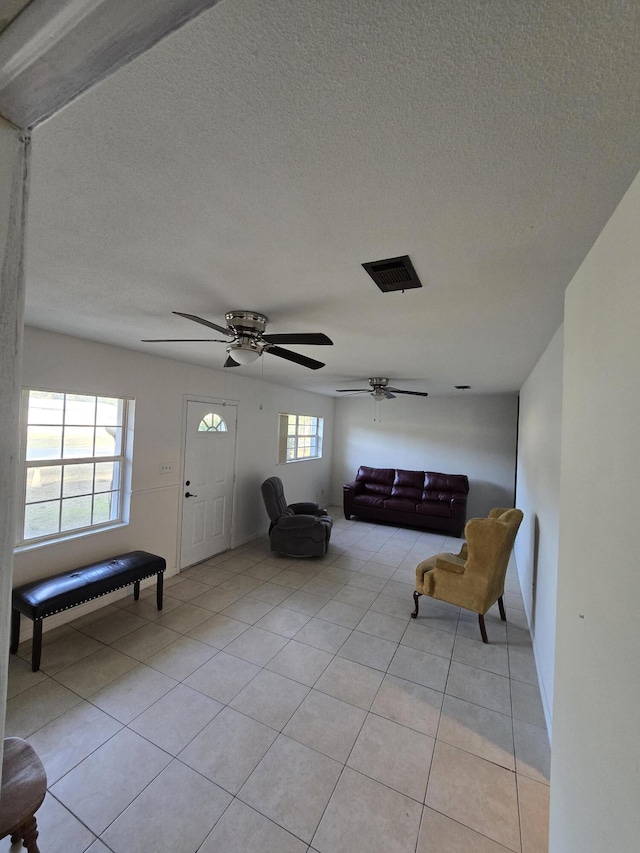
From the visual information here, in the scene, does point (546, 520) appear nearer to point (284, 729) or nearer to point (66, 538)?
point (284, 729)

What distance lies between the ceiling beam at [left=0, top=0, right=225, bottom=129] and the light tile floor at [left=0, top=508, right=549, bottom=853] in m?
2.38

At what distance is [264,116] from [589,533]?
1433mm

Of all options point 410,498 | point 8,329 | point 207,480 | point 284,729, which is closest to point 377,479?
point 410,498

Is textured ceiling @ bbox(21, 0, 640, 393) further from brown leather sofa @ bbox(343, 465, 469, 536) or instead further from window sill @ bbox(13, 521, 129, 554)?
brown leather sofa @ bbox(343, 465, 469, 536)

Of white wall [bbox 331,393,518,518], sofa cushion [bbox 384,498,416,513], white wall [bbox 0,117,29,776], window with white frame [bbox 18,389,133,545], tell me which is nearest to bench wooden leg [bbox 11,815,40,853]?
white wall [bbox 0,117,29,776]

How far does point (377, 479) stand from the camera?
6.64m

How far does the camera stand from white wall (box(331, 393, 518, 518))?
19.8ft

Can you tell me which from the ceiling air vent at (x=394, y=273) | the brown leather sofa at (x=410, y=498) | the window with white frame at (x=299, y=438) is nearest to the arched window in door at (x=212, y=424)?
the window with white frame at (x=299, y=438)

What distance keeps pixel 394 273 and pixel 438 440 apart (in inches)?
218

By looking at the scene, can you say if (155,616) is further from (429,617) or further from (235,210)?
(235,210)

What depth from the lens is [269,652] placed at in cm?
257

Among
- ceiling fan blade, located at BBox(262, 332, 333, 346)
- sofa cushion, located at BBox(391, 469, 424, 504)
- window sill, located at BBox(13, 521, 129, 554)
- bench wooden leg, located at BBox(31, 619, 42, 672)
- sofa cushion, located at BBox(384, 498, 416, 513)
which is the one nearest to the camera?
ceiling fan blade, located at BBox(262, 332, 333, 346)

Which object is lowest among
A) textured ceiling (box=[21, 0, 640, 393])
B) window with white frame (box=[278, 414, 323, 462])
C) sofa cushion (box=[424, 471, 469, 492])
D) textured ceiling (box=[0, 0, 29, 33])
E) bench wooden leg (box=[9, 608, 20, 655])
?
bench wooden leg (box=[9, 608, 20, 655])

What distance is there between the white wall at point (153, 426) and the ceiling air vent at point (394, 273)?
269cm
